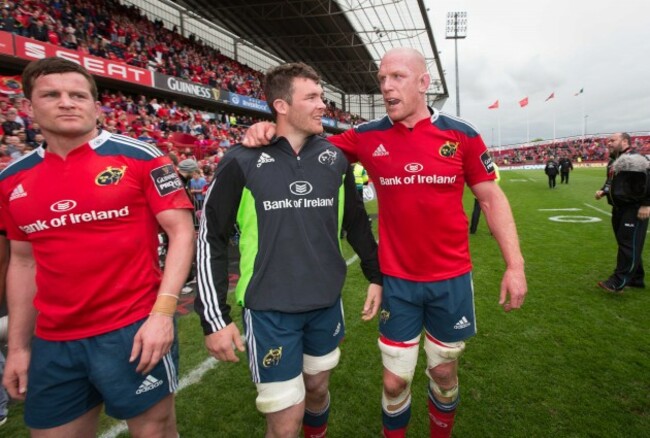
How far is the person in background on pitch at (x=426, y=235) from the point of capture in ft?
7.93

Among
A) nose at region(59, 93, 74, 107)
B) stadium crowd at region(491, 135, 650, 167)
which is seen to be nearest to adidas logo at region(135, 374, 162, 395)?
nose at region(59, 93, 74, 107)

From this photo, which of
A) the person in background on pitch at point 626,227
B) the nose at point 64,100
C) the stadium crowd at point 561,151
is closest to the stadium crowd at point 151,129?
the nose at point 64,100

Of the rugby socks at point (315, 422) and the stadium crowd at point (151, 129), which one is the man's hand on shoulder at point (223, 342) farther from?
the stadium crowd at point (151, 129)

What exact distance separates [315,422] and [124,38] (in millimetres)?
22128

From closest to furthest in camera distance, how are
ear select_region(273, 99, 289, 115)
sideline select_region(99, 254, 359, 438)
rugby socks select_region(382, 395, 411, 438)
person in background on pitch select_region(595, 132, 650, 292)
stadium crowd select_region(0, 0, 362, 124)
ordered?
1. ear select_region(273, 99, 289, 115)
2. rugby socks select_region(382, 395, 411, 438)
3. sideline select_region(99, 254, 359, 438)
4. person in background on pitch select_region(595, 132, 650, 292)
5. stadium crowd select_region(0, 0, 362, 124)

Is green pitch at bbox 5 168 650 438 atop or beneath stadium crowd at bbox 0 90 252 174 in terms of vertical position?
beneath

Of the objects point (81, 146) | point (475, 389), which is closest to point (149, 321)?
point (81, 146)

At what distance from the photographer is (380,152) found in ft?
→ 8.39

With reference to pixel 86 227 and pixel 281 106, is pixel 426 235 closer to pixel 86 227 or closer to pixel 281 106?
pixel 281 106

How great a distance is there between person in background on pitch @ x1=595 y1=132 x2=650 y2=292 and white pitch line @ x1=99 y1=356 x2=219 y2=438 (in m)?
5.57

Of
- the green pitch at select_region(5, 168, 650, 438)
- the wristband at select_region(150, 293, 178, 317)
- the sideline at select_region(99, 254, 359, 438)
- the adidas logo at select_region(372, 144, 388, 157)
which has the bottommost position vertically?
the green pitch at select_region(5, 168, 650, 438)

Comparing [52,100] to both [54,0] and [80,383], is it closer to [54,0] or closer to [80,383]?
[80,383]

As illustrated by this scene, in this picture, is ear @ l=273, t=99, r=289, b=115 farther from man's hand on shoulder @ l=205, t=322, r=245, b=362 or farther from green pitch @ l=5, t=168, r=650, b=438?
green pitch @ l=5, t=168, r=650, b=438

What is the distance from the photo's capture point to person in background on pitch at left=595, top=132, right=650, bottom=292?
520 centimetres
